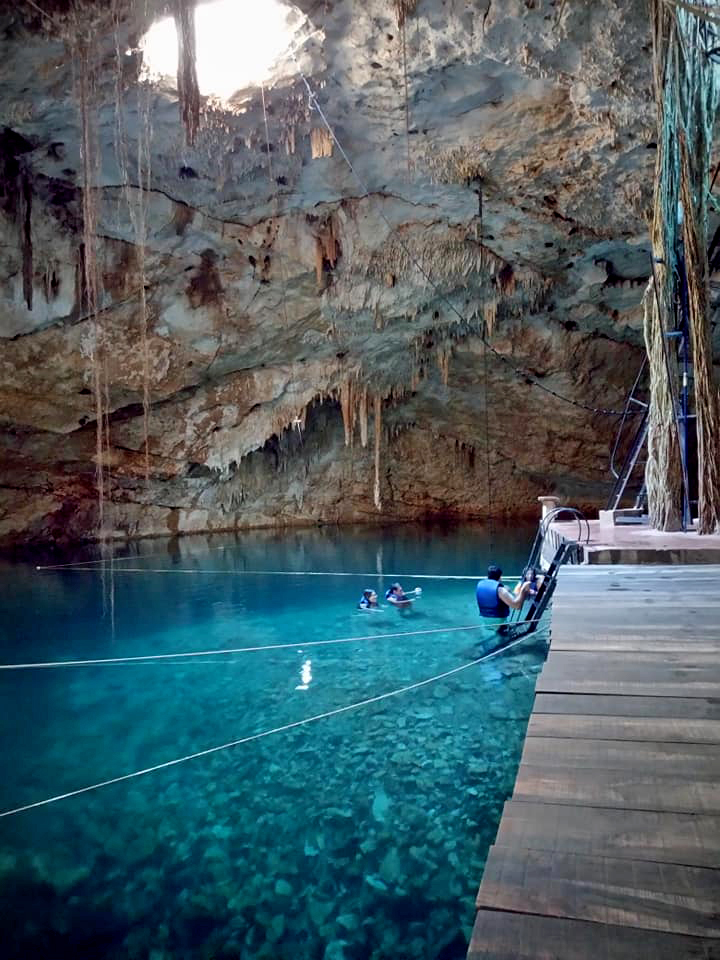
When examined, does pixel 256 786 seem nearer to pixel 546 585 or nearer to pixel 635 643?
pixel 635 643

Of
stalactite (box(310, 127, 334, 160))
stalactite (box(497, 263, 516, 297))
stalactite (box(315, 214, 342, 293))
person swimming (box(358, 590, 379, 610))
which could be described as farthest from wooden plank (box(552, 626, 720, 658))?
stalactite (box(497, 263, 516, 297))

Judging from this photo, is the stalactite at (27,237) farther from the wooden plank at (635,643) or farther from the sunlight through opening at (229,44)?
the wooden plank at (635,643)

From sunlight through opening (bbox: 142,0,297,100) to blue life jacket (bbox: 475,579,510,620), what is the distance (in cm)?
706

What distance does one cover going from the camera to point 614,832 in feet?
4.42

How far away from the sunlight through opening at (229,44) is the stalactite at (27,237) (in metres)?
3.85

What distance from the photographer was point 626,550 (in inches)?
213

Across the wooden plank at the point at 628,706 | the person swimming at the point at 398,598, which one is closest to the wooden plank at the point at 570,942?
the wooden plank at the point at 628,706

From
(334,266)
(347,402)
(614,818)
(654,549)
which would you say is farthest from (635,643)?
(347,402)

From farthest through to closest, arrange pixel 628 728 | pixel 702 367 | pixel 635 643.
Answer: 1. pixel 702 367
2. pixel 635 643
3. pixel 628 728

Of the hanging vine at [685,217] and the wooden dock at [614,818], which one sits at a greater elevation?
the hanging vine at [685,217]

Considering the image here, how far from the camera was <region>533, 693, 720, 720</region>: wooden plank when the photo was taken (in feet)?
6.38

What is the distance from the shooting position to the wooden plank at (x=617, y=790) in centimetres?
144

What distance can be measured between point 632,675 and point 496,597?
554 centimetres

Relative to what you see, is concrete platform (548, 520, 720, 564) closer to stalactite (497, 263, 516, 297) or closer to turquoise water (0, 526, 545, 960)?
turquoise water (0, 526, 545, 960)
